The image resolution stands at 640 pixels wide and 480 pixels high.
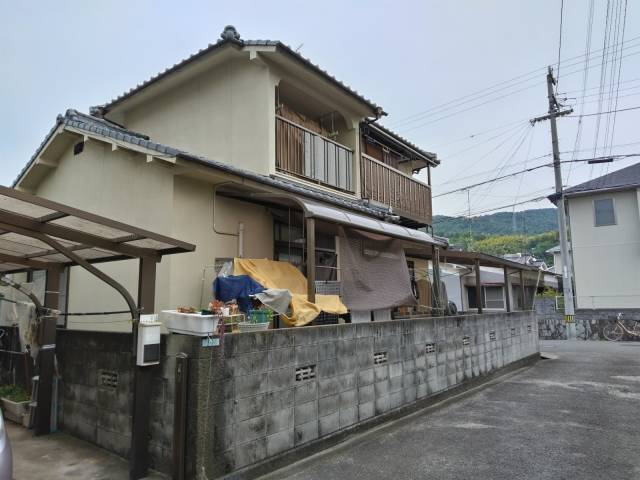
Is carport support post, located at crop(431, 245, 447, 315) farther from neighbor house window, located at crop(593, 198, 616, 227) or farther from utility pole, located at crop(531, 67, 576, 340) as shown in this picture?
neighbor house window, located at crop(593, 198, 616, 227)

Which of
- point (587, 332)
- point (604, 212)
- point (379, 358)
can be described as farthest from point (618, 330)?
point (379, 358)

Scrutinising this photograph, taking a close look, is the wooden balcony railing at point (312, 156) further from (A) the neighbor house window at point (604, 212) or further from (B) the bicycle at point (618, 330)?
(A) the neighbor house window at point (604, 212)

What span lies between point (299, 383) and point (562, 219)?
19.9m

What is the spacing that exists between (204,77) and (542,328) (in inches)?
819

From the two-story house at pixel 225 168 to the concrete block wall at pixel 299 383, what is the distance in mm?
1316

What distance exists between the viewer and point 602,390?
353 inches

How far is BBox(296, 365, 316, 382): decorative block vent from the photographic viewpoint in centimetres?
511

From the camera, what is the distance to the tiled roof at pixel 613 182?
23.9 metres

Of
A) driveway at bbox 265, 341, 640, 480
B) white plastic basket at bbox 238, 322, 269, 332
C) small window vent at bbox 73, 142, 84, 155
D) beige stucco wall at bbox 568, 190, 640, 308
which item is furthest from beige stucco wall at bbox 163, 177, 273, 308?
beige stucco wall at bbox 568, 190, 640, 308

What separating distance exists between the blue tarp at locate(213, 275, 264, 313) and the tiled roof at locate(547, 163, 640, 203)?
21814 millimetres

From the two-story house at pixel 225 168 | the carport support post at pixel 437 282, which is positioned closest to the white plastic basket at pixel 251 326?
the two-story house at pixel 225 168

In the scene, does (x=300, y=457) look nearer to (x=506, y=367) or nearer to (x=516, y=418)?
(x=516, y=418)

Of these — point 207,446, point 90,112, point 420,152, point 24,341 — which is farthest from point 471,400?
point 90,112

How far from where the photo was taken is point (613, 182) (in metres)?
24.8
